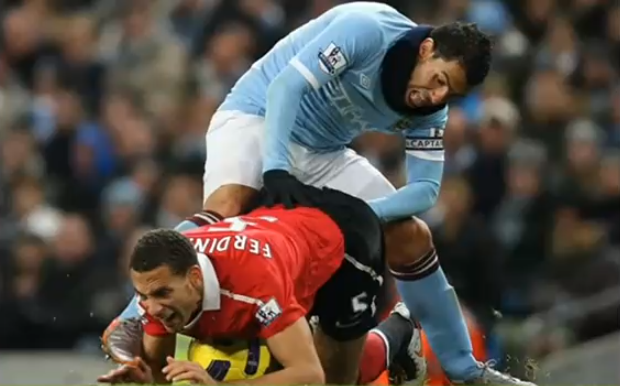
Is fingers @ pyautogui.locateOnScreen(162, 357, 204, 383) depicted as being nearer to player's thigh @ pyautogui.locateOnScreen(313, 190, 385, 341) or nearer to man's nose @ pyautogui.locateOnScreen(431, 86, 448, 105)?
player's thigh @ pyautogui.locateOnScreen(313, 190, 385, 341)

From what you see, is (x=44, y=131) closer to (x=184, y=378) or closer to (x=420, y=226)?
(x=420, y=226)

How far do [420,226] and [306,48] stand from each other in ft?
3.16

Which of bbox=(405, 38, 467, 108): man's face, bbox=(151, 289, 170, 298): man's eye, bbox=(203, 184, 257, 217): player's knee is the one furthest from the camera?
bbox=(203, 184, 257, 217): player's knee

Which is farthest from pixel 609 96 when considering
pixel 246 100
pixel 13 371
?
pixel 246 100

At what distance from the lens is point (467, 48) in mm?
7383

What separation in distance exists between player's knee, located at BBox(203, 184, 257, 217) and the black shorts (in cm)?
36

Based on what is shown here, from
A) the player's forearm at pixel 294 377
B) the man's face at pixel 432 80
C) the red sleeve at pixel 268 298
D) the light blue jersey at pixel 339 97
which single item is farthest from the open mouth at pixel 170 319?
the man's face at pixel 432 80

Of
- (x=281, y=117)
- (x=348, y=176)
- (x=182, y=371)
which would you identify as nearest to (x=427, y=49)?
(x=281, y=117)

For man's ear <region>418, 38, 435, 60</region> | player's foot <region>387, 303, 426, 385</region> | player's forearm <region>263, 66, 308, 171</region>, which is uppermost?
man's ear <region>418, 38, 435, 60</region>

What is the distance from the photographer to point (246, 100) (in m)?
8.02

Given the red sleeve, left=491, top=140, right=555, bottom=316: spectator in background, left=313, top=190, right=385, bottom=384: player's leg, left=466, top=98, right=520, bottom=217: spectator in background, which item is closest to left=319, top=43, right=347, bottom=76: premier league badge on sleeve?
left=313, top=190, right=385, bottom=384: player's leg

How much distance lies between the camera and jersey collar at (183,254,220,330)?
6.84 metres

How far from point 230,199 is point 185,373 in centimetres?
142

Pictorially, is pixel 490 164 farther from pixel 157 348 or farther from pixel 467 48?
pixel 157 348
